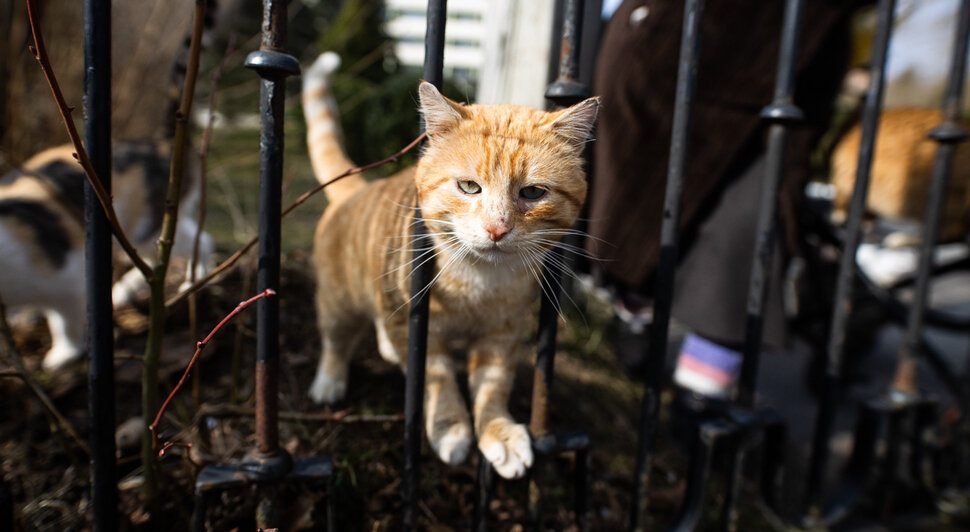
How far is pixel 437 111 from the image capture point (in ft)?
3.42

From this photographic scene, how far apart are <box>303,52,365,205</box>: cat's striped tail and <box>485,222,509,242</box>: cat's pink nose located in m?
0.93

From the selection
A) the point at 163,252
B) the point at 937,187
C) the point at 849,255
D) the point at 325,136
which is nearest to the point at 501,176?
the point at 163,252

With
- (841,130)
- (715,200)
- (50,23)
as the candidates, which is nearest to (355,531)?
(715,200)

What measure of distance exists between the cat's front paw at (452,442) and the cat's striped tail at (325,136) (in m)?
0.92

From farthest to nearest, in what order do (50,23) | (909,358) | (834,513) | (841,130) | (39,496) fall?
(841,130) < (50,23) < (909,358) < (834,513) < (39,496)

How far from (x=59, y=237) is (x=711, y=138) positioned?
2462 mm

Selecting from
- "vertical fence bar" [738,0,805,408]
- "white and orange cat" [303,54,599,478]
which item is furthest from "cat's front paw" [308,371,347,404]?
"vertical fence bar" [738,0,805,408]

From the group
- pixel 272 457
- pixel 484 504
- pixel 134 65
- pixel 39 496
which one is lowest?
pixel 39 496

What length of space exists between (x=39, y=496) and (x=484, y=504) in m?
1.03

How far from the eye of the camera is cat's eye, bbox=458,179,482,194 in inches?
44.1

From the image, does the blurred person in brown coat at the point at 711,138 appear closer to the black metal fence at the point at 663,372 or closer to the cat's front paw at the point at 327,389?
the black metal fence at the point at 663,372

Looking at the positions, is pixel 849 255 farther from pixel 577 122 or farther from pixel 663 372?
pixel 577 122

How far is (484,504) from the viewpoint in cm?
110

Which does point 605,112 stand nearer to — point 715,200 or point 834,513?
point 715,200
